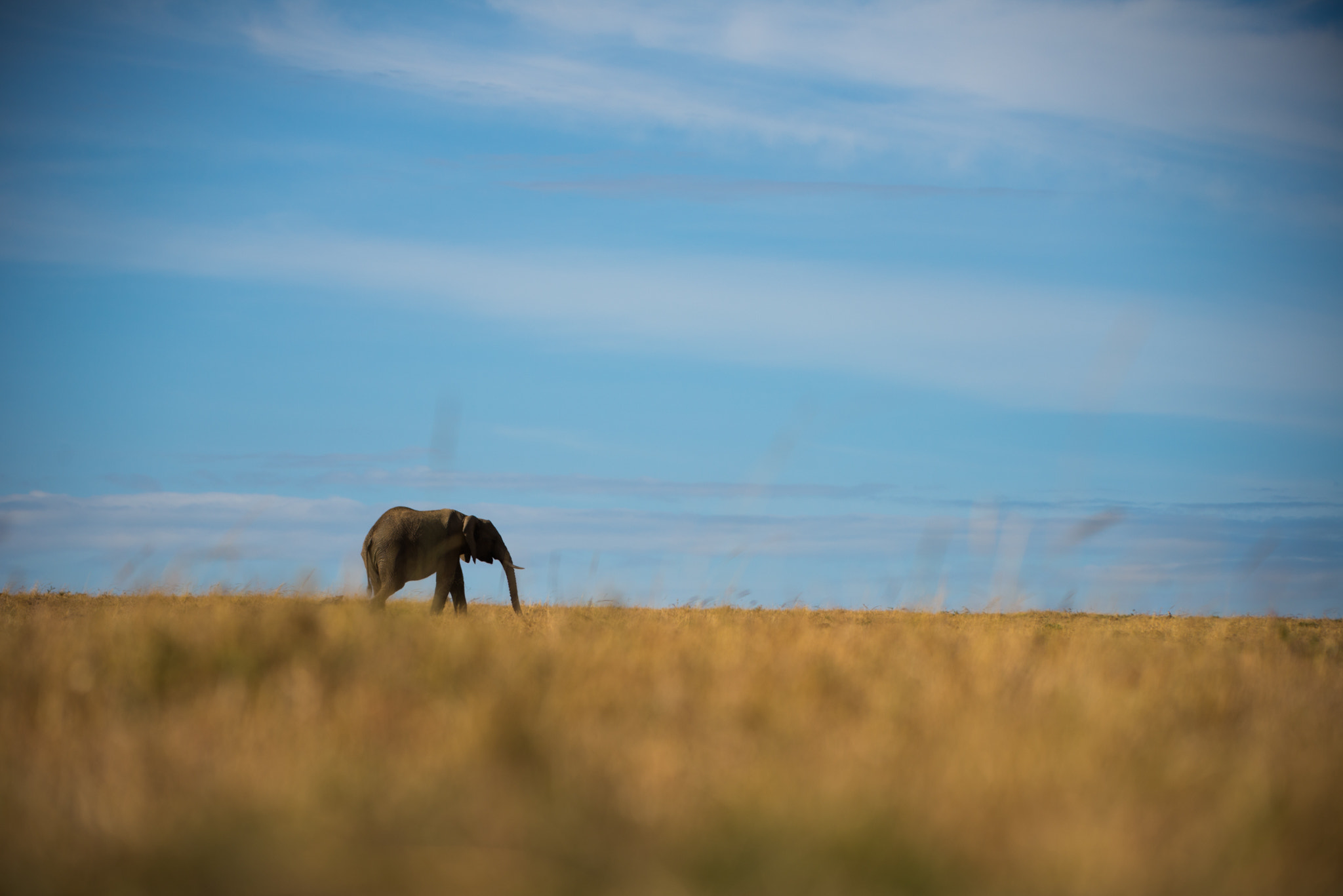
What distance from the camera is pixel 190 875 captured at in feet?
9.75

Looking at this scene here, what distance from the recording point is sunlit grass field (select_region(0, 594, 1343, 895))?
9.86ft

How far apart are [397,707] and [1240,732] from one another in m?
4.51

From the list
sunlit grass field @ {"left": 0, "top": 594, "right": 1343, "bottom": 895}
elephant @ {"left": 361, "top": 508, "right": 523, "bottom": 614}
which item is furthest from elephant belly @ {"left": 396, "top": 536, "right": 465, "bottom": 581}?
sunlit grass field @ {"left": 0, "top": 594, "right": 1343, "bottom": 895}

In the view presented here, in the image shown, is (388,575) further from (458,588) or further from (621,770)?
(621,770)

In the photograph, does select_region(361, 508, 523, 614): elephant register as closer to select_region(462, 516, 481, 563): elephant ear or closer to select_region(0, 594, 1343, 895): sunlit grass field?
select_region(462, 516, 481, 563): elephant ear

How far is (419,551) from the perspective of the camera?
17.9 metres

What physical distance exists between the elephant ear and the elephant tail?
166 cm

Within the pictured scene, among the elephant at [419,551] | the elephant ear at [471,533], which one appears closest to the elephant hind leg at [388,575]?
the elephant at [419,551]

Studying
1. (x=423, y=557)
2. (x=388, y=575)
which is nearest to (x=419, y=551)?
(x=423, y=557)

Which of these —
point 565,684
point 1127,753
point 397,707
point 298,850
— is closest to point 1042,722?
point 1127,753

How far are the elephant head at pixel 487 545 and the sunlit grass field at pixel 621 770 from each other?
11.6m

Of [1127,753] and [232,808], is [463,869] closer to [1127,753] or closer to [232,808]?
[232,808]

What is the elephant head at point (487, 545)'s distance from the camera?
18484 millimetres

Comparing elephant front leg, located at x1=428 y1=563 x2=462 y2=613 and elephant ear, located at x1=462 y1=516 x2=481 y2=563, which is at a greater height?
elephant ear, located at x1=462 y1=516 x2=481 y2=563
